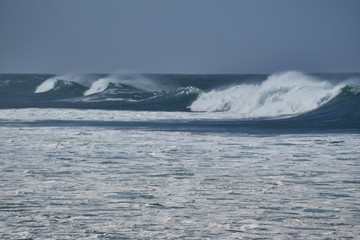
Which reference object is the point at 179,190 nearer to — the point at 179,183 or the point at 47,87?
the point at 179,183

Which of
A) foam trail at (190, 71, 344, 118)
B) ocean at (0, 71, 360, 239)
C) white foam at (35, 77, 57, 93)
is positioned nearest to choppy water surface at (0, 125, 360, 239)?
ocean at (0, 71, 360, 239)

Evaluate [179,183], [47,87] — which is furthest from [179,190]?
[47,87]

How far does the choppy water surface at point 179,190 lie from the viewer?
237 inches

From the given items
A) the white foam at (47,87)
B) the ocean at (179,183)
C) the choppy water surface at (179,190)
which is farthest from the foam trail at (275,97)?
the white foam at (47,87)

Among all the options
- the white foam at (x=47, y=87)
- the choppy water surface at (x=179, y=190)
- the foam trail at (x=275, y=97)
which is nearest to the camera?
the choppy water surface at (x=179, y=190)

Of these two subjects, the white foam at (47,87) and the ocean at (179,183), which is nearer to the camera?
the ocean at (179,183)

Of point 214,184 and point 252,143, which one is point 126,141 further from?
point 214,184

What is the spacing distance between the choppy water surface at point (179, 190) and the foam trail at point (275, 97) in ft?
44.6

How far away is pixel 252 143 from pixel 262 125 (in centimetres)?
599

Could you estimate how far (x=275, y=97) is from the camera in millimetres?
30000

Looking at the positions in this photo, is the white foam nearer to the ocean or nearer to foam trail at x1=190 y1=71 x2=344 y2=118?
foam trail at x1=190 y1=71 x2=344 y2=118

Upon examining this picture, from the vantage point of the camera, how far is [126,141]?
553 inches

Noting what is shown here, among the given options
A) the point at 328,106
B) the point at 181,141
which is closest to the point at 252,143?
the point at 181,141

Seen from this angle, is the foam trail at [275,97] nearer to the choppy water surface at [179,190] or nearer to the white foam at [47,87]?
the choppy water surface at [179,190]
